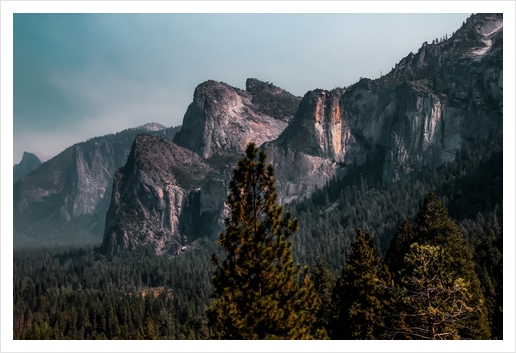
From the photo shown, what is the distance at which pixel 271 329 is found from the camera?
983 inches

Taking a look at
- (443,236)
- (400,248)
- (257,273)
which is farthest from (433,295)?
(400,248)

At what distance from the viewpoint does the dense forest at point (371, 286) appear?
29.0 m

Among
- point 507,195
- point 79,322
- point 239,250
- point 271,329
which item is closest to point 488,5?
point 507,195

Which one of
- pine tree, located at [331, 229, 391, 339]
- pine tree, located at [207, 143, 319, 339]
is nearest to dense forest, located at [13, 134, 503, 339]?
pine tree, located at [331, 229, 391, 339]

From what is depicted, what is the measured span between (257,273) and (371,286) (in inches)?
442

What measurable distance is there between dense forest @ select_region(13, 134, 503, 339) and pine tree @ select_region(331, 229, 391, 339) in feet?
0.22

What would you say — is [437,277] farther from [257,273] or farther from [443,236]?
[443,236]

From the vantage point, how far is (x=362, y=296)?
34000mm

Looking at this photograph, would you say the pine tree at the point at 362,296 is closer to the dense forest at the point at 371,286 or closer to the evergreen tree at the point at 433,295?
the dense forest at the point at 371,286

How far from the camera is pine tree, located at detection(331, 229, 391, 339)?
33.1m

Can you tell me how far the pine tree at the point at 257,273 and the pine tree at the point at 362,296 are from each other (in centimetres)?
766

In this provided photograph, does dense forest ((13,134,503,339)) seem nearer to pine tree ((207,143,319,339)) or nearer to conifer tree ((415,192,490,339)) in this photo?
conifer tree ((415,192,490,339))

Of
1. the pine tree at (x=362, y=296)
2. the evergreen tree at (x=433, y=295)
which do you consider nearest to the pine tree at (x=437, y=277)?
the evergreen tree at (x=433, y=295)

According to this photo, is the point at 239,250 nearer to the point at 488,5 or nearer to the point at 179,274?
the point at 488,5
